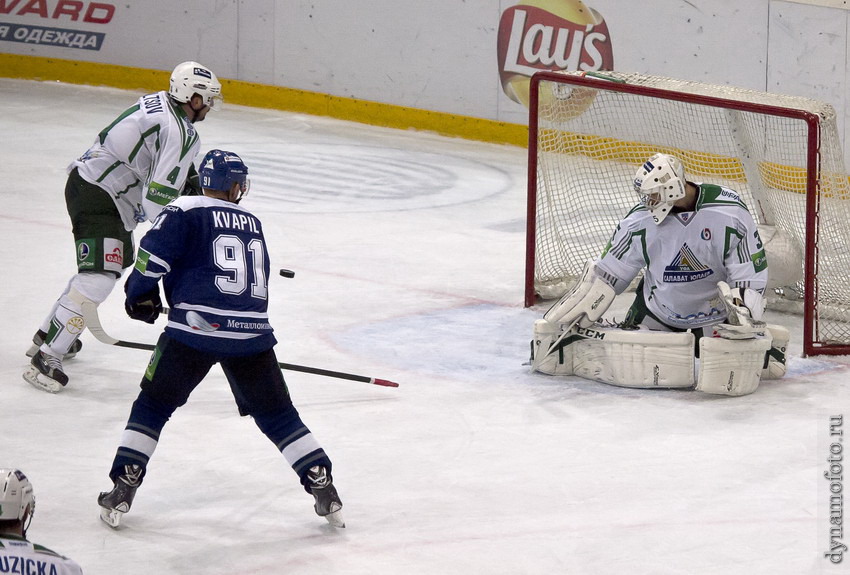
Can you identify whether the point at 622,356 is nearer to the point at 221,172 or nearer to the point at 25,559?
the point at 221,172

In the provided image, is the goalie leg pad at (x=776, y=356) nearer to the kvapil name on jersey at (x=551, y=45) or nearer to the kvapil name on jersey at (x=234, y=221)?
the kvapil name on jersey at (x=234, y=221)

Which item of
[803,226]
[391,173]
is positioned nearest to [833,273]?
[803,226]

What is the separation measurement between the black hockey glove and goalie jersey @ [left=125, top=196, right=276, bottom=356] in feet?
0.29

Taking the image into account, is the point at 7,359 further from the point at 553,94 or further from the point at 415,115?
the point at 415,115

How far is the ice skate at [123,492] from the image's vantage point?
13.0 ft

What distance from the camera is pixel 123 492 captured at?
397 centimetres

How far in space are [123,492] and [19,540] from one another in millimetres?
1369

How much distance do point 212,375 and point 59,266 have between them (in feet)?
6.26

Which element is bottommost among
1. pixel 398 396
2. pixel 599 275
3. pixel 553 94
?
pixel 398 396

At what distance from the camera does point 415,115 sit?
11.1 metres

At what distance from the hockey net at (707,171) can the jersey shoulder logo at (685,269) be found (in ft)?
2.12

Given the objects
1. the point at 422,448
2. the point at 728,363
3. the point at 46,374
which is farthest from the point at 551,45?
the point at 422,448

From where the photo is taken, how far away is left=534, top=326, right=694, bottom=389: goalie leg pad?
5.38 meters

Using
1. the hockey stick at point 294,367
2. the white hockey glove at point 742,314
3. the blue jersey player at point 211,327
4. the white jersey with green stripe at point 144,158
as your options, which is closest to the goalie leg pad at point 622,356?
the white hockey glove at point 742,314
